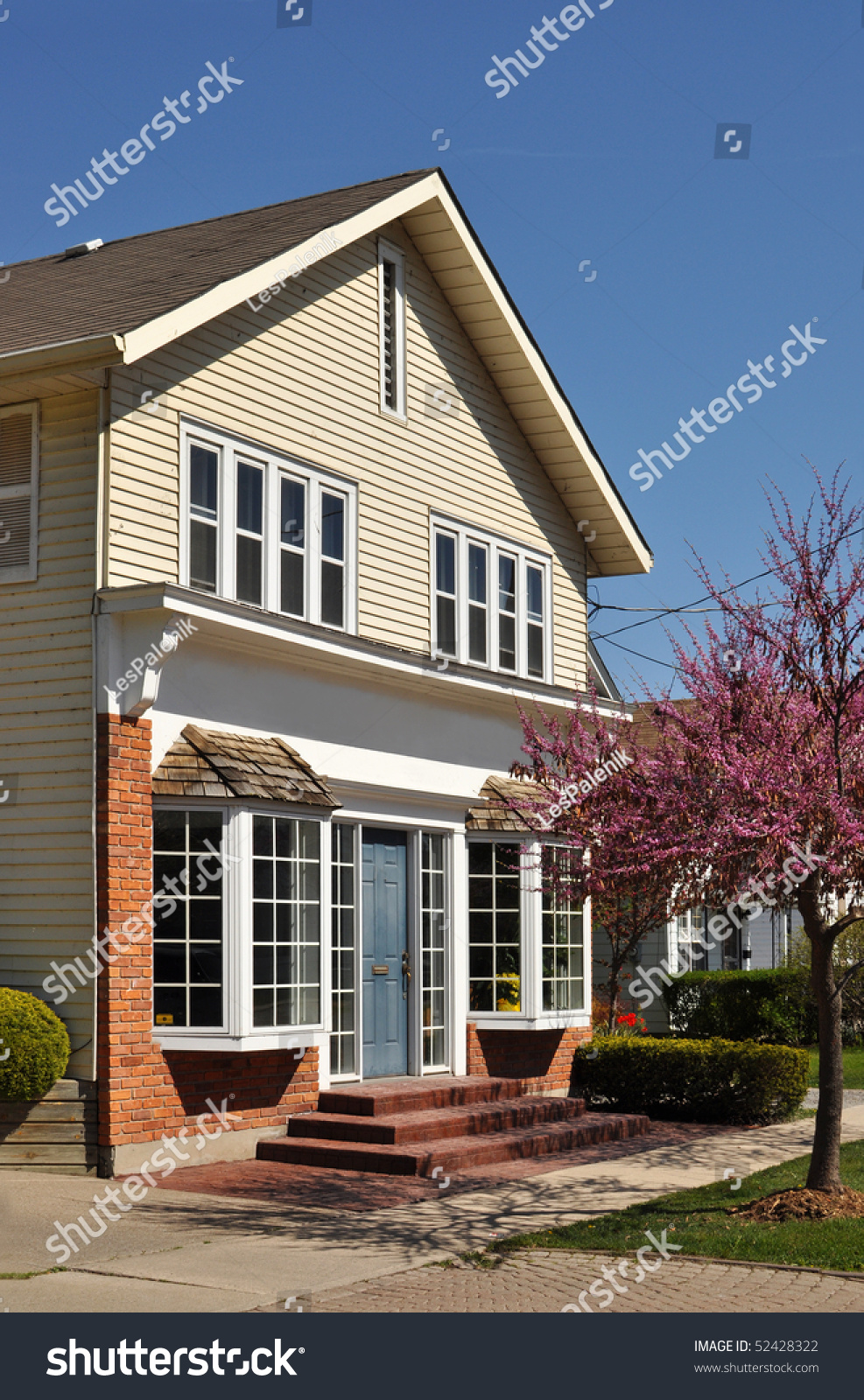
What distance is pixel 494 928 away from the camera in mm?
16406

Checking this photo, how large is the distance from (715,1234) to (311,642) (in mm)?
6342

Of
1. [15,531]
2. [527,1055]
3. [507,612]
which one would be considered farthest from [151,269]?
[527,1055]

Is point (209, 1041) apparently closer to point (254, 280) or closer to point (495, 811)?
point (495, 811)

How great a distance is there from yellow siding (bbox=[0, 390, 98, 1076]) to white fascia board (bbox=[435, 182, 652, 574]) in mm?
6021

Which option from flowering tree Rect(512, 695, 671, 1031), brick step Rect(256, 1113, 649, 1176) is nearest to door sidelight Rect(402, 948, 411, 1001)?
brick step Rect(256, 1113, 649, 1176)

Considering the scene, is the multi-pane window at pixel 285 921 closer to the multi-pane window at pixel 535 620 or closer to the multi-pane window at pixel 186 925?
the multi-pane window at pixel 186 925

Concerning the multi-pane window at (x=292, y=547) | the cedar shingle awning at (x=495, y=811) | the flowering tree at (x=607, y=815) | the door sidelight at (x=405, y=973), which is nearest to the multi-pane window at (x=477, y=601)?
the cedar shingle awning at (x=495, y=811)

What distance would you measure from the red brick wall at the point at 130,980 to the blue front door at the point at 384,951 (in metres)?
2.90

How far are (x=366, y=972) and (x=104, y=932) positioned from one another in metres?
4.05

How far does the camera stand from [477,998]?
16.3 m

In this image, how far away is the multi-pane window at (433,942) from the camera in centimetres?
1566

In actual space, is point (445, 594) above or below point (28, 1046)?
above

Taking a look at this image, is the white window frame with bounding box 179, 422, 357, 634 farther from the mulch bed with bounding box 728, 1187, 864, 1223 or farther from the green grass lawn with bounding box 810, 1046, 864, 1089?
the green grass lawn with bounding box 810, 1046, 864, 1089
